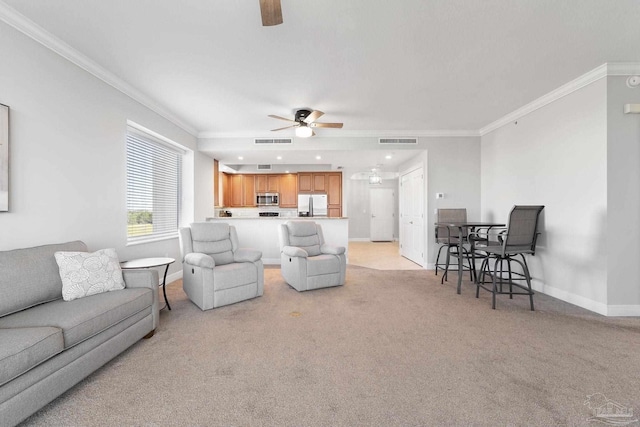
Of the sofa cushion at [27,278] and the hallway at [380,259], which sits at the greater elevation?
the sofa cushion at [27,278]

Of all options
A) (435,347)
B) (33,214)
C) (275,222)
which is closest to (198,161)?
(275,222)

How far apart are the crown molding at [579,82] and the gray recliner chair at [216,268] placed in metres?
4.44

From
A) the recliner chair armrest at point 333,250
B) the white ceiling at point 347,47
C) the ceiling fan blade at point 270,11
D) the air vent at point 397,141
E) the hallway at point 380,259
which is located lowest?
the hallway at point 380,259

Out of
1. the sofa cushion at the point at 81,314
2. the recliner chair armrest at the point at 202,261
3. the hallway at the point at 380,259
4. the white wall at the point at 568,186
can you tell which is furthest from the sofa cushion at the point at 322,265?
the white wall at the point at 568,186

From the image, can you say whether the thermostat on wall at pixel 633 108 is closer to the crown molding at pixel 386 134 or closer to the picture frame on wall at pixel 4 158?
the crown molding at pixel 386 134

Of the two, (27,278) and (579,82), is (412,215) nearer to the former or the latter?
(579,82)

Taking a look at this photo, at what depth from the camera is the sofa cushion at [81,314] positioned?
1696 millimetres

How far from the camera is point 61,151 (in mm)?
2613

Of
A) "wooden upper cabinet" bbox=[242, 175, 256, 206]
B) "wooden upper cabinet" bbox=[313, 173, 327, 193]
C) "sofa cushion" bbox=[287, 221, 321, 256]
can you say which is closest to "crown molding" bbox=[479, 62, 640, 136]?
"sofa cushion" bbox=[287, 221, 321, 256]

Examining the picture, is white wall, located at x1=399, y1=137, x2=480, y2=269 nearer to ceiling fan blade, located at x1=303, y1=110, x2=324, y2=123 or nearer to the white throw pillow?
ceiling fan blade, located at x1=303, y1=110, x2=324, y2=123

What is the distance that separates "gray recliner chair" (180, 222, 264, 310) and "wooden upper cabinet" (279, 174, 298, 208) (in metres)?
4.25

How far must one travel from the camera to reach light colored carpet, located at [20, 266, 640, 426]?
5.13ft

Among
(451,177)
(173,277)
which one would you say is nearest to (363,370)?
(173,277)

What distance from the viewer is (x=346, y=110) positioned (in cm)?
427
